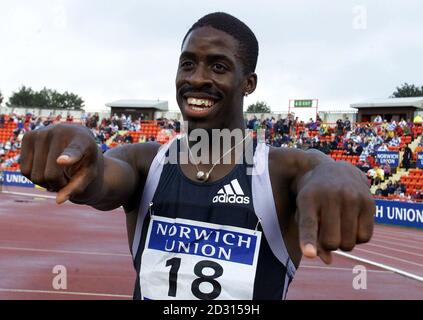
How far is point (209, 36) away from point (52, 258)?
659cm

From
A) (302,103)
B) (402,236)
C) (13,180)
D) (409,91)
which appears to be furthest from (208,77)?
(409,91)

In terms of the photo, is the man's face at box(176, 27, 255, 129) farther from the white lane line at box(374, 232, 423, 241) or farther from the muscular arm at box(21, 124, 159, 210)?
the white lane line at box(374, 232, 423, 241)

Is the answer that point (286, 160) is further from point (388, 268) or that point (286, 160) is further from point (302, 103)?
point (302, 103)

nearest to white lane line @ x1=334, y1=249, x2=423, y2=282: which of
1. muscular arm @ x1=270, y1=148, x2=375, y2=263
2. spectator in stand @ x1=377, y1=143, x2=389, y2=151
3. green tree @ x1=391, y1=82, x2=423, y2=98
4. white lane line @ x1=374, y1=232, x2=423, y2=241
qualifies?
white lane line @ x1=374, y1=232, x2=423, y2=241

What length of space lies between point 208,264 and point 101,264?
19.6 feet

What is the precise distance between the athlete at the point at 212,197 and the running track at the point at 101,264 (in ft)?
13.1

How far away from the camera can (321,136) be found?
23.3 metres

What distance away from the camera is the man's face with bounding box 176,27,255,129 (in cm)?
190

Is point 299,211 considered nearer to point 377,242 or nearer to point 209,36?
point 209,36

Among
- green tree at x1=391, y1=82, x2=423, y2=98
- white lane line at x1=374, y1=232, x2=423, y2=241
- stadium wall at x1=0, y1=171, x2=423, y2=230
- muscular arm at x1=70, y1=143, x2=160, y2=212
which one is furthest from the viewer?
green tree at x1=391, y1=82, x2=423, y2=98

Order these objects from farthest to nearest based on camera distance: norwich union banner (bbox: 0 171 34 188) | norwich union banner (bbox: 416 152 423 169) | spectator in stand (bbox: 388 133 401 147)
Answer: norwich union banner (bbox: 0 171 34 188)
spectator in stand (bbox: 388 133 401 147)
norwich union banner (bbox: 416 152 423 169)

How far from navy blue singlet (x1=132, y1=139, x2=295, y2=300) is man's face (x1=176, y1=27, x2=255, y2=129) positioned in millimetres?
258

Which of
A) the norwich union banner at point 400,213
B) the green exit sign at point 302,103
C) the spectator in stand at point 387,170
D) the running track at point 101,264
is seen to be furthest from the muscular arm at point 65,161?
the green exit sign at point 302,103
